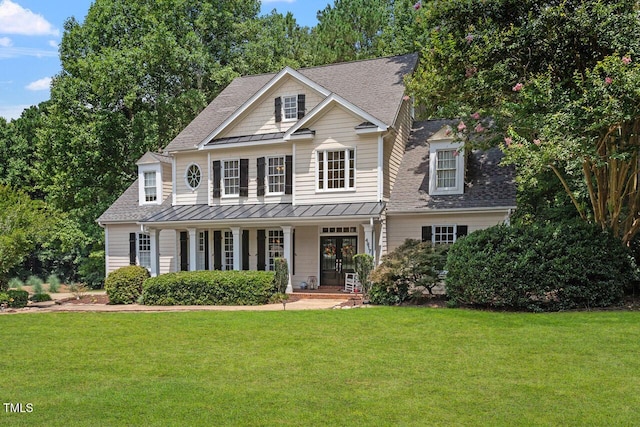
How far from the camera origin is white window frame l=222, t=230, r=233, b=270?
69.2ft

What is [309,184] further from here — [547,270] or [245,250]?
[547,270]

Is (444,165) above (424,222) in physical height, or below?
above

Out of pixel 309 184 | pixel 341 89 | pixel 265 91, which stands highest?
pixel 341 89

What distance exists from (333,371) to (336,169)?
1207cm

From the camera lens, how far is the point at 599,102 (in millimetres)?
11469

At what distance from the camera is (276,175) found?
20234 millimetres

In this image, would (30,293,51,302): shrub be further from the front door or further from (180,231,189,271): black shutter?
the front door

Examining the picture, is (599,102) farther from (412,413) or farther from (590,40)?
(412,413)

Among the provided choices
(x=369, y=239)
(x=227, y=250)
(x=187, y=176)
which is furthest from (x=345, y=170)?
(x=187, y=176)

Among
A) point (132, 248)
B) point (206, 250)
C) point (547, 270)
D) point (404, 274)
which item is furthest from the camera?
point (132, 248)

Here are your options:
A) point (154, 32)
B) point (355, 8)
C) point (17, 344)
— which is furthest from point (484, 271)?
point (355, 8)

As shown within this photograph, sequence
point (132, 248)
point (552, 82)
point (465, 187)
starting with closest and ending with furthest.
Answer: point (552, 82)
point (465, 187)
point (132, 248)

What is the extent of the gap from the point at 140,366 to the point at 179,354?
2.88 feet

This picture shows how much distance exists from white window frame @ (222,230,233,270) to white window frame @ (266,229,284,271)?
1.67 meters
